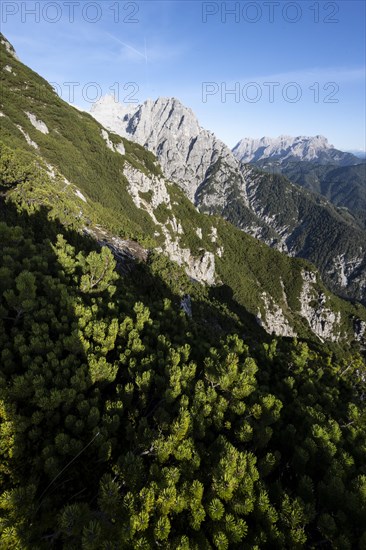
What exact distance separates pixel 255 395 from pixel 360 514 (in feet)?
17.3

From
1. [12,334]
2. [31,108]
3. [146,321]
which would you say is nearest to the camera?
[12,334]

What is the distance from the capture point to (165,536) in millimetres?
7363

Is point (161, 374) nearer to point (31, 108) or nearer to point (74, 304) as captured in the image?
point (74, 304)

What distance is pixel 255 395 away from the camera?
44.2ft

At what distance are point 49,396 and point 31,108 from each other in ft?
661

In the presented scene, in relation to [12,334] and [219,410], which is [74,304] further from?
[219,410]

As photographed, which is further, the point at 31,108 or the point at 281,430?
the point at 31,108

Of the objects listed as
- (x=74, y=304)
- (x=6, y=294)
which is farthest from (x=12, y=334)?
(x=74, y=304)

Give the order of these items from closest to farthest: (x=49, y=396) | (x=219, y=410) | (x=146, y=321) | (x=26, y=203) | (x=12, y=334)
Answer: (x=49, y=396)
(x=219, y=410)
(x=12, y=334)
(x=146, y=321)
(x=26, y=203)

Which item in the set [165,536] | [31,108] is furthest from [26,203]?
[31,108]

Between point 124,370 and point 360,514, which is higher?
point 360,514

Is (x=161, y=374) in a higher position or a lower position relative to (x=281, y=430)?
lower

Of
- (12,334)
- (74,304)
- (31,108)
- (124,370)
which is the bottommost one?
(12,334)

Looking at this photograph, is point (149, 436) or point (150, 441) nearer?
point (150, 441)
